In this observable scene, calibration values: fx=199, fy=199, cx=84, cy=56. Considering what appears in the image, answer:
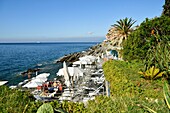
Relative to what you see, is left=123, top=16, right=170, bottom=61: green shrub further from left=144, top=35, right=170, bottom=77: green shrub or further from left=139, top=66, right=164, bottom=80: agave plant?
left=139, top=66, right=164, bottom=80: agave plant

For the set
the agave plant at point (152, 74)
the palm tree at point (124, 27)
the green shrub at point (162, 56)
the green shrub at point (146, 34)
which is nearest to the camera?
the green shrub at point (162, 56)

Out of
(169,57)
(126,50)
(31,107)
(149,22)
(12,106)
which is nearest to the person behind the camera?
(12,106)

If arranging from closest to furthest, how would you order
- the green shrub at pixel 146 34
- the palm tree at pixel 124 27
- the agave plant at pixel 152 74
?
the agave plant at pixel 152 74, the green shrub at pixel 146 34, the palm tree at pixel 124 27

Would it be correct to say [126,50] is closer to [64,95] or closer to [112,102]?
[64,95]

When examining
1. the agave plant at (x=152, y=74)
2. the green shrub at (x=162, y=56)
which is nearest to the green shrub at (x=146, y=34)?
the green shrub at (x=162, y=56)

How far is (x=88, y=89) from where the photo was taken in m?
17.5

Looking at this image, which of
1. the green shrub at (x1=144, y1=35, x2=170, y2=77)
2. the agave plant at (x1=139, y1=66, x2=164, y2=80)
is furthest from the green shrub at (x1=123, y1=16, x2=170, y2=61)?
the agave plant at (x1=139, y1=66, x2=164, y2=80)

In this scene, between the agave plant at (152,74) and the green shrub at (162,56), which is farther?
the agave plant at (152,74)

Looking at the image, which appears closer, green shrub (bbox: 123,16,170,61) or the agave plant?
the agave plant

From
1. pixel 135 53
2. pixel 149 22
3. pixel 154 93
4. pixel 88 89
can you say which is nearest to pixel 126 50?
pixel 135 53

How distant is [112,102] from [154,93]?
490 cm

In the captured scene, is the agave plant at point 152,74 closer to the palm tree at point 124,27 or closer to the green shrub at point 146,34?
the green shrub at point 146,34

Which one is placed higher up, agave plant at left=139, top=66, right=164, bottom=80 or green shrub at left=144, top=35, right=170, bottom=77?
green shrub at left=144, top=35, right=170, bottom=77

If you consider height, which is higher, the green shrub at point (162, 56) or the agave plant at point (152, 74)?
the green shrub at point (162, 56)
